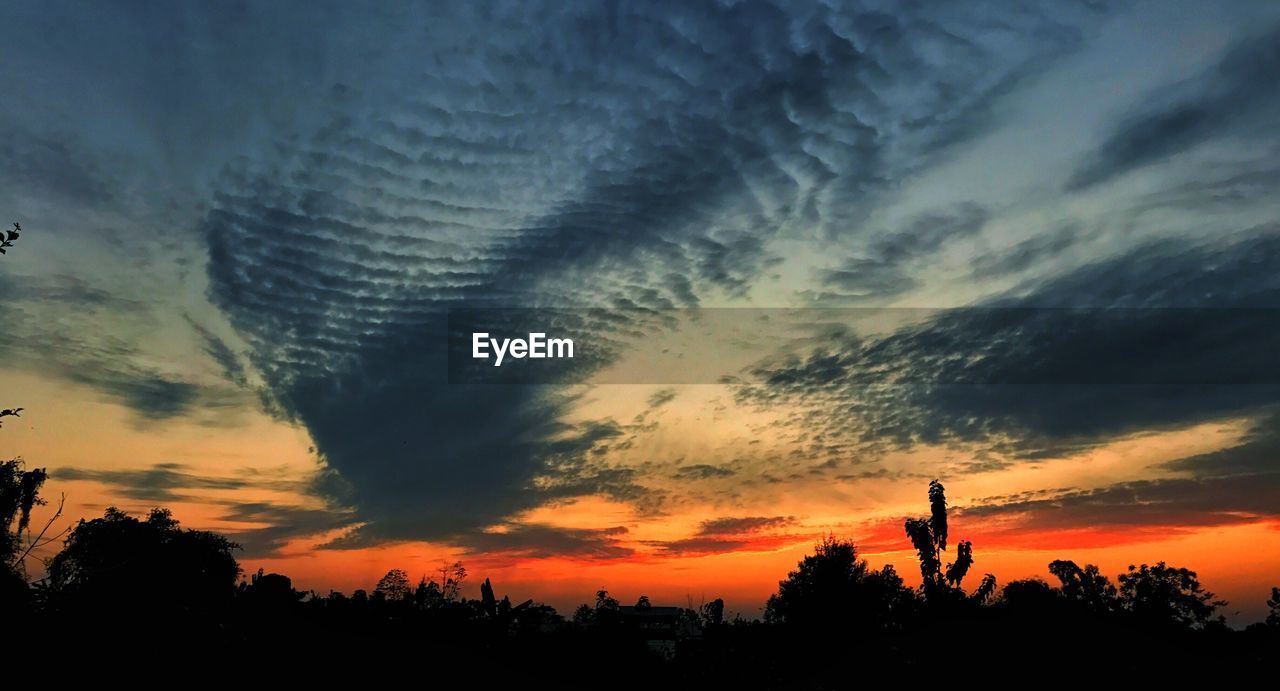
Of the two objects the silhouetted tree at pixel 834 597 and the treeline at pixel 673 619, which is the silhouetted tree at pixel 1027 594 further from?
the silhouetted tree at pixel 834 597

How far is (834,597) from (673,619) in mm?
56500

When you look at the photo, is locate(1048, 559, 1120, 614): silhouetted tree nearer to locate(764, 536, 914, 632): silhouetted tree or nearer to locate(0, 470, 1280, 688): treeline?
locate(0, 470, 1280, 688): treeline

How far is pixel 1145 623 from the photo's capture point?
90.9 m

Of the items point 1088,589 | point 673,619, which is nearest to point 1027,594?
point 1088,589

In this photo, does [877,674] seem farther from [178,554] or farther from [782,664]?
[178,554]

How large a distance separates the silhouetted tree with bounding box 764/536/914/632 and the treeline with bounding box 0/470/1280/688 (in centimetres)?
16

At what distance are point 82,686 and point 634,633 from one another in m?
41.9

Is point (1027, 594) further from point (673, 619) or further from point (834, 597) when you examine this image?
point (673, 619)

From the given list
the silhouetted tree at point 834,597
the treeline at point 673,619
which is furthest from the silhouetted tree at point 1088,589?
the silhouetted tree at point 834,597

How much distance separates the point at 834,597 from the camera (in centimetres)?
7906

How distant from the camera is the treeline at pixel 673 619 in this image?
794cm

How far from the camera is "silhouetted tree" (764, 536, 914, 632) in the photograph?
77875mm

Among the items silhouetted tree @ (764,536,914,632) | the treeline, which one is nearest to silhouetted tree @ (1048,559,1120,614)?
the treeline

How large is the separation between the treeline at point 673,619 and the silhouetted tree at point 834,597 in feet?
0.52
